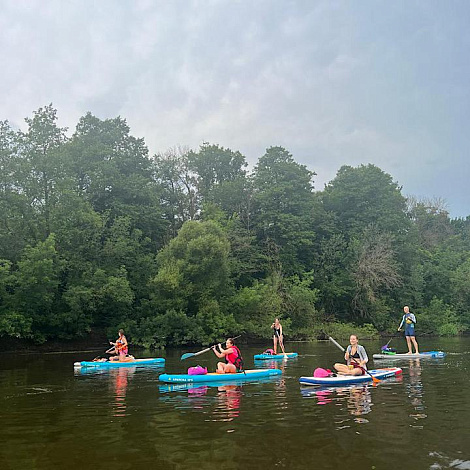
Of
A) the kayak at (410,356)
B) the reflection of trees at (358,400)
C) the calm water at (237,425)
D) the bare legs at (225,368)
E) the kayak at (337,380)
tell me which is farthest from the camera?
the kayak at (410,356)

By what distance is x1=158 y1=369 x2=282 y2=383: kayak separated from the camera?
13180 millimetres

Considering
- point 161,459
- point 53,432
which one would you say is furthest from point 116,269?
point 161,459

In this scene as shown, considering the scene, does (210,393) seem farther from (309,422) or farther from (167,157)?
(167,157)

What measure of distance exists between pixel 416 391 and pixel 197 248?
20.7 m

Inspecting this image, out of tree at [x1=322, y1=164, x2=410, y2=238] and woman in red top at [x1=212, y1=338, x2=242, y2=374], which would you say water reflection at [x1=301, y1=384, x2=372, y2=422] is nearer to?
woman in red top at [x1=212, y1=338, x2=242, y2=374]

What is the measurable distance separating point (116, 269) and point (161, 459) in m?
25.7

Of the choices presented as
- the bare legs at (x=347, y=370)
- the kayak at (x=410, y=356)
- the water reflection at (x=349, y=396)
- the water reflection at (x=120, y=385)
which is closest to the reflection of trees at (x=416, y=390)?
the water reflection at (x=349, y=396)

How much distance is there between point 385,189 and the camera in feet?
160

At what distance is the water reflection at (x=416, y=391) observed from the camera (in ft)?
29.1

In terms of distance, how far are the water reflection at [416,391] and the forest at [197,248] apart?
16.1 metres

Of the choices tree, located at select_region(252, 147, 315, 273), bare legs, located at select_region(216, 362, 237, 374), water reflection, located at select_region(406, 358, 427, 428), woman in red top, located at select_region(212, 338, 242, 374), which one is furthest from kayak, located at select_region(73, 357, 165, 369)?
tree, located at select_region(252, 147, 315, 273)

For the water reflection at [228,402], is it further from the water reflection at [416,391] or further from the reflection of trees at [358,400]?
the water reflection at [416,391]

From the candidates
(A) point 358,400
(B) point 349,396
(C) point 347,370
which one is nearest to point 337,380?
(C) point 347,370

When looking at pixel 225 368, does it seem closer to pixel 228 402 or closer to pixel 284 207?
pixel 228 402
